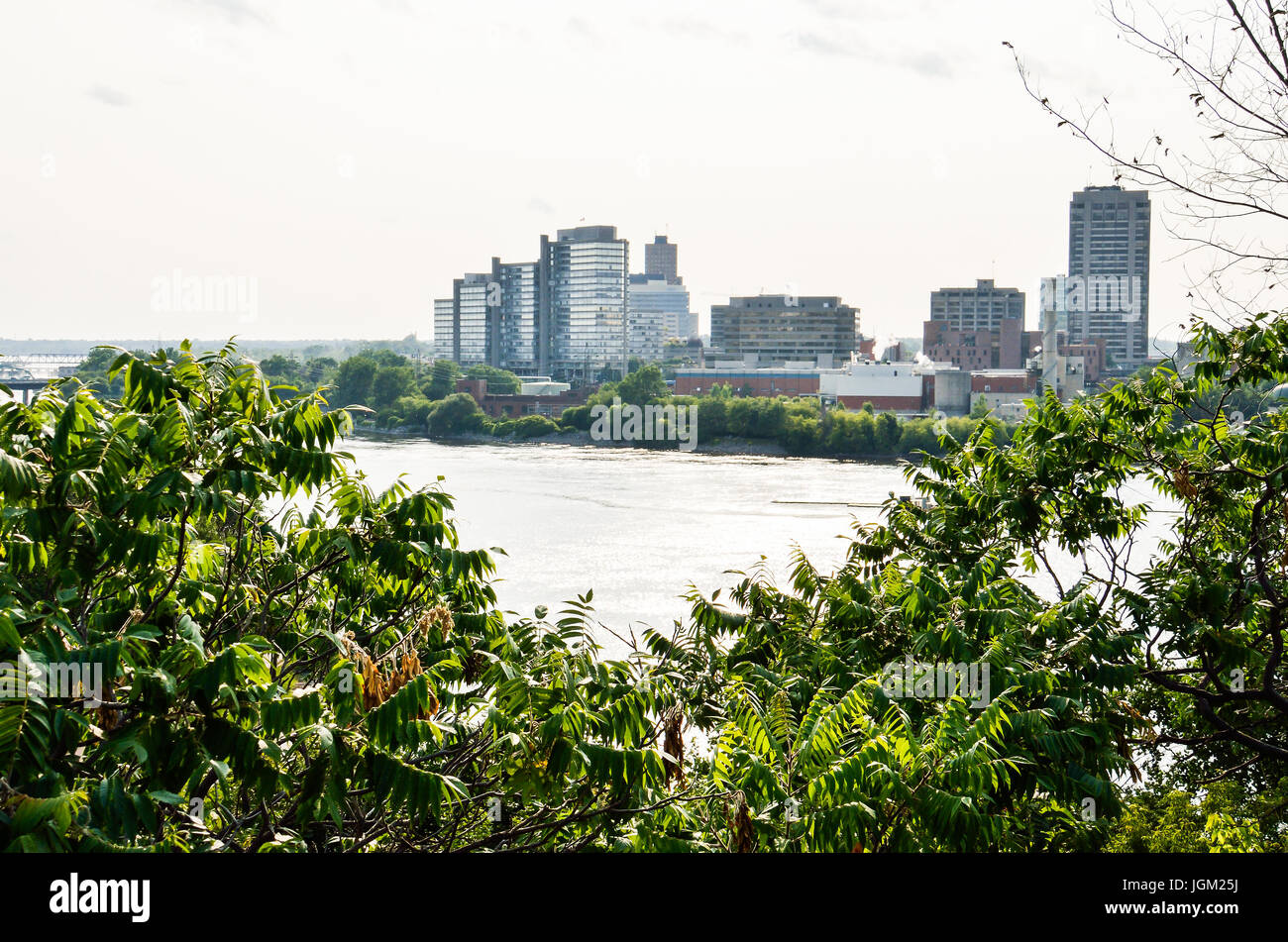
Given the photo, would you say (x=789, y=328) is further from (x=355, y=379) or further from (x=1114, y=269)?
(x=355, y=379)

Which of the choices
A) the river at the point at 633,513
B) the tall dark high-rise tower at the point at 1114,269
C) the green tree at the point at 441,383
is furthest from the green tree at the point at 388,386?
the tall dark high-rise tower at the point at 1114,269

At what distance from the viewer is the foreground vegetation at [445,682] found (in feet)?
12.6

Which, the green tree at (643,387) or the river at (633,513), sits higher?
the green tree at (643,387)

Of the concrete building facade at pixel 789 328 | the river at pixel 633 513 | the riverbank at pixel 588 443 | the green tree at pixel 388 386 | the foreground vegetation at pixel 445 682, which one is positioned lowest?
the river at pixel 633 513

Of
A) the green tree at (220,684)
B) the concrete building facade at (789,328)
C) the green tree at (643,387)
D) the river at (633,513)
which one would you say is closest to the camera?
the green tree at (220,684)

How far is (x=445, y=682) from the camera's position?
4.75 meters

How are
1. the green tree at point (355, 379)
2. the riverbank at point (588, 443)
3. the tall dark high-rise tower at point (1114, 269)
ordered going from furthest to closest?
the tall dark high-rise tower at point (1114, 269), the green tree at point (355, 379), the riverbank at point (588, 443)

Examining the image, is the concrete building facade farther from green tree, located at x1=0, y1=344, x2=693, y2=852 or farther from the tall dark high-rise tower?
green tree, located at x1=0, y1=344, x2=693, y2=852

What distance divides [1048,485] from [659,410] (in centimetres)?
6617

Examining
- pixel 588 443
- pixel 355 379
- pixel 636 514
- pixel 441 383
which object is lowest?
pixel 636 514

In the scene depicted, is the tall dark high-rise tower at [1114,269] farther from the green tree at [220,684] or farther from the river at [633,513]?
the green tree at [220,684]

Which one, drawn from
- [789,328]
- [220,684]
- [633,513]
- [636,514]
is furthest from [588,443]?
[220,684]
